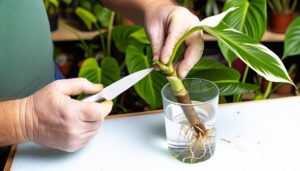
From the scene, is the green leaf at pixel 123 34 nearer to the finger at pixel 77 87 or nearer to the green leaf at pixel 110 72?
the green leaf at pixel 110 72

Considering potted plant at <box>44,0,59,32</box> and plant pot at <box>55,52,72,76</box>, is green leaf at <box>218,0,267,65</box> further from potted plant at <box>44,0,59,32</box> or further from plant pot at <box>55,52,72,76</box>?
plant pot at <box>55,52,72,76</box>

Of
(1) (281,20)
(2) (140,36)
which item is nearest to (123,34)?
(2) (140,36)

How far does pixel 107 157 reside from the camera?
0.74 metres

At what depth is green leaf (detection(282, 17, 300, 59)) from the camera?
40.9 inches

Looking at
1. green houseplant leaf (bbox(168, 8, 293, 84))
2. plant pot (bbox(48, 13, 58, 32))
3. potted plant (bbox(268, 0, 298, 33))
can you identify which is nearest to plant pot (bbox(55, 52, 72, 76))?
plant pot (bbox(48, 13, 58, 32))

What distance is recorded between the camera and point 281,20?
65.1 inches

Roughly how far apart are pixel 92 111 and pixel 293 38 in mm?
627

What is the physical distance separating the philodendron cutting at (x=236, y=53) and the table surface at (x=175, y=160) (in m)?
0.07

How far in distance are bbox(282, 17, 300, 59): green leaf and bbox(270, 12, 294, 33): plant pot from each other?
2.09 feet

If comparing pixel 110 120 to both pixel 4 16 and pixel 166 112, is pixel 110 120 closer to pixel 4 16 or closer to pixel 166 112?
pixel 166 112

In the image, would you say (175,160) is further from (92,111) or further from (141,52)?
(141,52)

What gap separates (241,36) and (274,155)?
0.23 m

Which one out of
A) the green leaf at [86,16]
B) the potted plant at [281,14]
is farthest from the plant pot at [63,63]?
the potted plant at [281,14]

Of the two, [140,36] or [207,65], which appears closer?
[207,65]
